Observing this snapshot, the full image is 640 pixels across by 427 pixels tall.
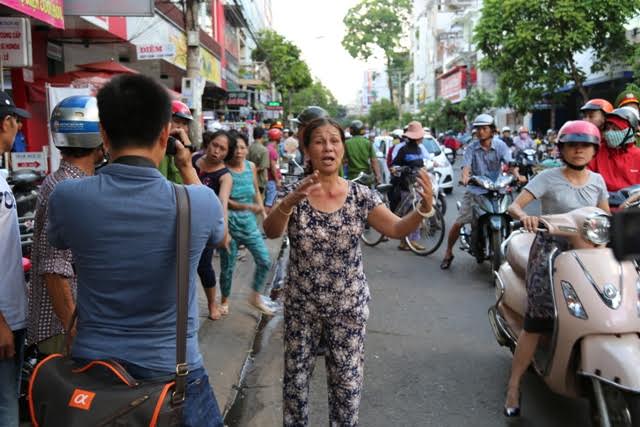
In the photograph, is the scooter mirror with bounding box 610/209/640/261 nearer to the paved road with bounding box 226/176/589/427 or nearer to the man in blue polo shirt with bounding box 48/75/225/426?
the man in blue polo shirt with bounding box 48/75/225/426

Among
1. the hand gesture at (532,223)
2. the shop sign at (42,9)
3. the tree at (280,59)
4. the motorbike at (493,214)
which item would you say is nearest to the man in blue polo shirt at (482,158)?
the motorbike at (493,214)

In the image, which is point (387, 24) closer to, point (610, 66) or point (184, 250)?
point (610, 66)

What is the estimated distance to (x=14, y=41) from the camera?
8.48 meters

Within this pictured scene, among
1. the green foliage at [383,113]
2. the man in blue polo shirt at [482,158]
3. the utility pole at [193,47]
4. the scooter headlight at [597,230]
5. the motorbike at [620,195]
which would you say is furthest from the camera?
the green foliage at [383,113]

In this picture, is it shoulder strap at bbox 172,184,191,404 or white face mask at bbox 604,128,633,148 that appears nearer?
shoulder strap at bbox 172,184,191,404

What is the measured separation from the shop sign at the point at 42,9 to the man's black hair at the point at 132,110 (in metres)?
6.19

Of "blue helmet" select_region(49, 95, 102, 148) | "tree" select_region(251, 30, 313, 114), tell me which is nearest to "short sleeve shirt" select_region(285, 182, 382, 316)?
"blue helmet" select_region(49, 95, 102, 148)

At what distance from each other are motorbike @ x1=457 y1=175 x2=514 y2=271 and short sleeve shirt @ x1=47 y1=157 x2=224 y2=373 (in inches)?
216

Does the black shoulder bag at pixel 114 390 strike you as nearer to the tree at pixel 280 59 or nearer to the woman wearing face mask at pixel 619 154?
the woman wearing face mask at pixel 619 154

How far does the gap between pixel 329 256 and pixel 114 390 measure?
135cm

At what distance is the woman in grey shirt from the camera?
11.9ft

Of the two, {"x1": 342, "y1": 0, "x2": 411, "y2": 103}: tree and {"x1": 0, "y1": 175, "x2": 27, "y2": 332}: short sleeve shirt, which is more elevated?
{"x1": 342, "y1": 0, "x2": 411, "y2": 103}: tree

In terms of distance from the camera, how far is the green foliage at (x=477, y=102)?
3797cm

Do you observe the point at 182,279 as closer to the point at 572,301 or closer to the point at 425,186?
the point at 425,186
